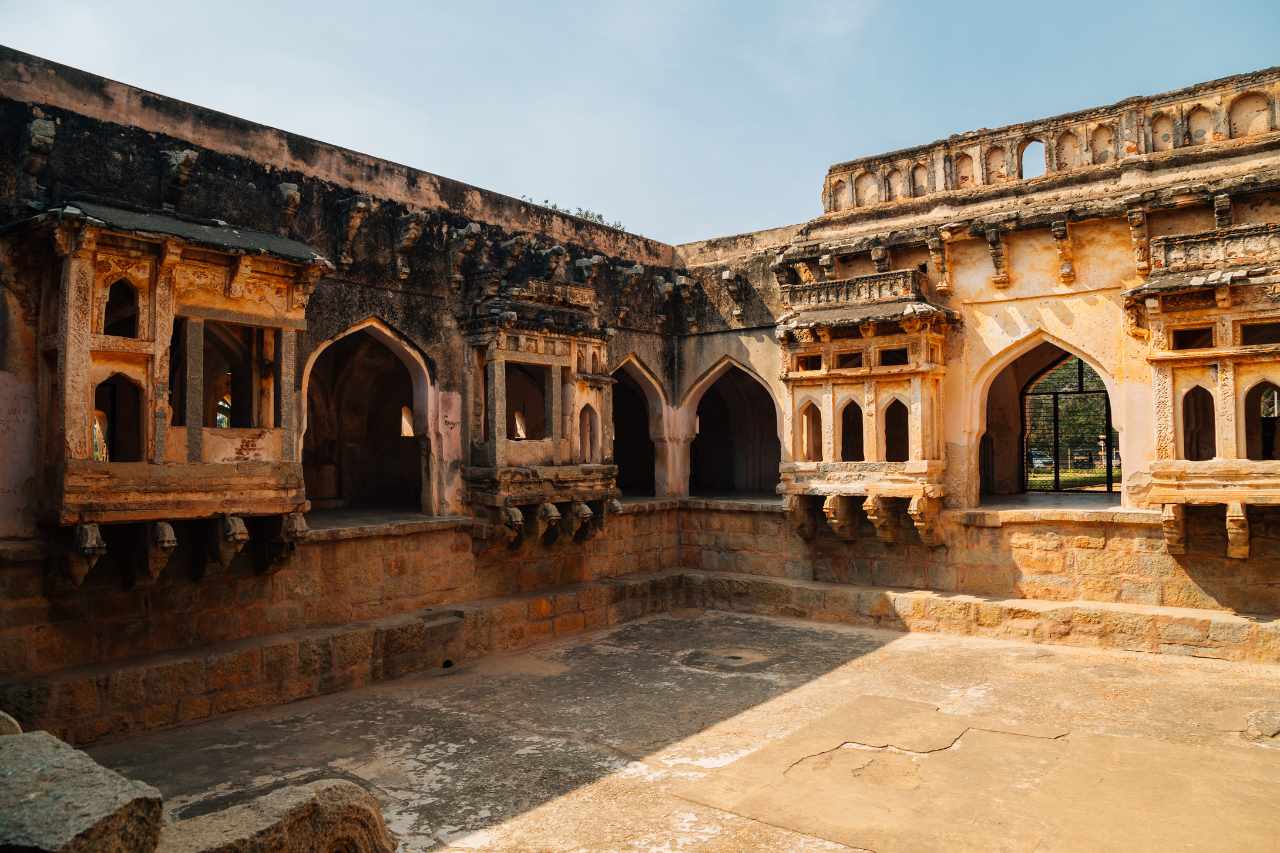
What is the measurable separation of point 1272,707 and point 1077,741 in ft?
6.09

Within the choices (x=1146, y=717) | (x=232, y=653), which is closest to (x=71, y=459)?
(x=232, y=653)

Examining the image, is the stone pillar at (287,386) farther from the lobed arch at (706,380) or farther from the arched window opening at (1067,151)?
the arched window opening at (1067,151)

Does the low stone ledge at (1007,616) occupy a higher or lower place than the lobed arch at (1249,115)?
lower

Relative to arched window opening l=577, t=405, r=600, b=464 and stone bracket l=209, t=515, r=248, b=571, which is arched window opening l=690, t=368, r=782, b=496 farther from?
stone bracket l=209, t=515, r=248, b=571

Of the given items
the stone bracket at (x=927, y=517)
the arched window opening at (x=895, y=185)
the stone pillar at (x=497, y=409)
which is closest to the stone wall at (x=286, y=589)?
the stone pillar at (x=497, y=409)

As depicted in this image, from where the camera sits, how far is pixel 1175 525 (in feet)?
28.6

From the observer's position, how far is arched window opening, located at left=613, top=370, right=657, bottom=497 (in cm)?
1508

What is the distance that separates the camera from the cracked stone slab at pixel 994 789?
16.2ft

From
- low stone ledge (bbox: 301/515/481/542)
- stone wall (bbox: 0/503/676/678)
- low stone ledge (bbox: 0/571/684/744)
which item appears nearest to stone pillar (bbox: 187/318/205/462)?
stone wall (bbox: 0/503/676/678)

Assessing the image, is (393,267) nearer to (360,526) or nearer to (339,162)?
(339,162)

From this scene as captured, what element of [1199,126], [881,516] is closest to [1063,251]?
[1199,126]

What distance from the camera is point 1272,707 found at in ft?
23.1

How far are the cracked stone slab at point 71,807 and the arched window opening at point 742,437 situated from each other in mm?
12242

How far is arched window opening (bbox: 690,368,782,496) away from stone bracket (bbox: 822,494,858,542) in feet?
13.4
